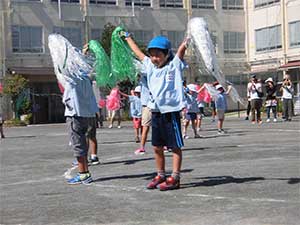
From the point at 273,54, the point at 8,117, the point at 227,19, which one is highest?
the point at 227,19

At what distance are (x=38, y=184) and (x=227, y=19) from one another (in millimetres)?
47974

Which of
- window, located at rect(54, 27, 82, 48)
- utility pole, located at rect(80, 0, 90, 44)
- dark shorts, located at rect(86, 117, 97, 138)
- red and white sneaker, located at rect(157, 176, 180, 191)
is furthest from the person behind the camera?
utility pole, located at rect(80, 0, 90, 44)

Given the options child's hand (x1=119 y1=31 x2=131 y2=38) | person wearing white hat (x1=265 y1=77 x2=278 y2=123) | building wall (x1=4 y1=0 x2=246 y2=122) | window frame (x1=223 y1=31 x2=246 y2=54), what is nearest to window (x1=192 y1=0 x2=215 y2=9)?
building wall (x1=4 y1=0 x2=246 y2=122)

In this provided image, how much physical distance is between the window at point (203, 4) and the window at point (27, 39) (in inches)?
578

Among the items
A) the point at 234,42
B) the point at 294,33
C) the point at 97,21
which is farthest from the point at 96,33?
the point at 294,33

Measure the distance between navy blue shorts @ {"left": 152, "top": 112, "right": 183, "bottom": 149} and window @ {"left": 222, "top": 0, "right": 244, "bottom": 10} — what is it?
48530mm

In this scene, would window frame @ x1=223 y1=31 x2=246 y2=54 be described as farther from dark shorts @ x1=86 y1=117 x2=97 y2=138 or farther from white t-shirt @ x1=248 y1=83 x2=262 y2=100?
dark shorts @ x1=86 y1=117 x2=97 y2=138

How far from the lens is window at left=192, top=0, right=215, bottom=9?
Result: 54.5 metres

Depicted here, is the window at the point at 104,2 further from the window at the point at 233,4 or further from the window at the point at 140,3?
the window at the point at 233,4

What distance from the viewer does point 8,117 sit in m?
43.3

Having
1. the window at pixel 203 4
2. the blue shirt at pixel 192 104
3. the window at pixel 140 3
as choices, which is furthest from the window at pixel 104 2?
the blue shirt at pixel 192 104

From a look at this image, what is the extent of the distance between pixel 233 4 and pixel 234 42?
342 cm

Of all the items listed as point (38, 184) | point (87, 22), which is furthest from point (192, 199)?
point (87, 22)

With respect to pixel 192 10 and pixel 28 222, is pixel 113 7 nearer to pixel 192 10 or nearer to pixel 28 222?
pixel 192 10
